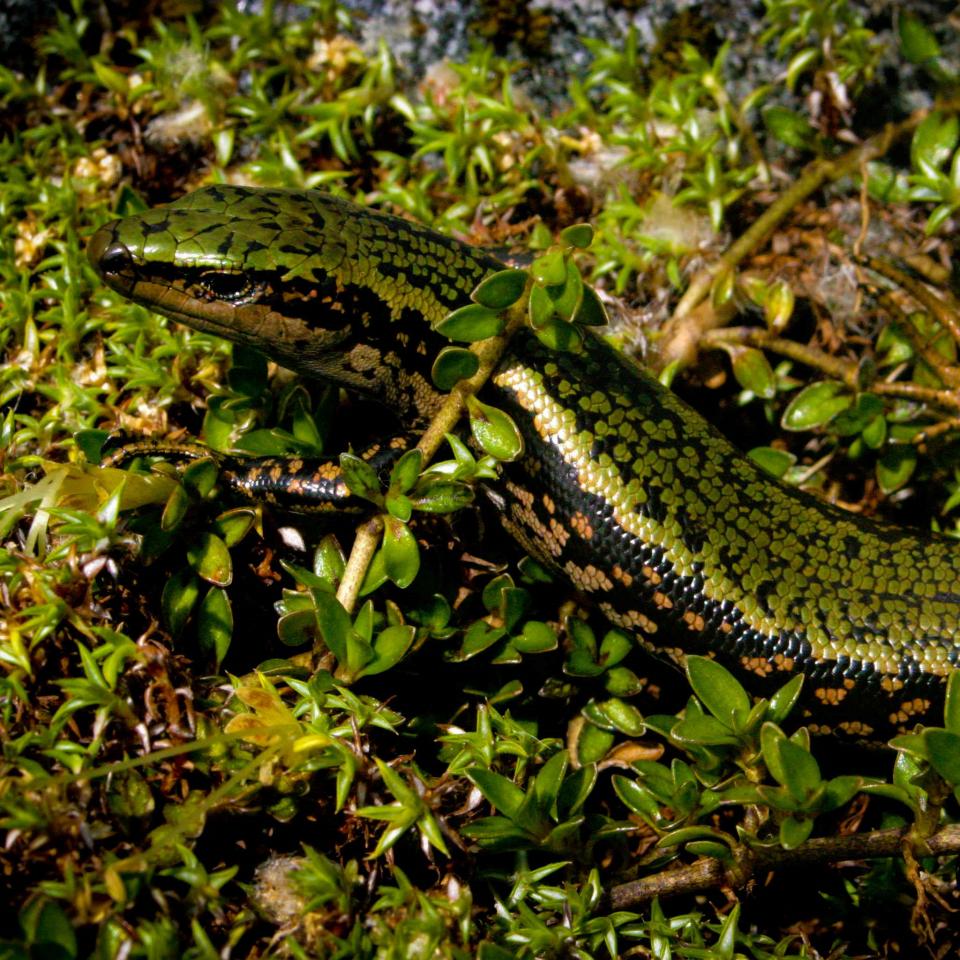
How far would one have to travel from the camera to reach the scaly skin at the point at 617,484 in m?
2.95

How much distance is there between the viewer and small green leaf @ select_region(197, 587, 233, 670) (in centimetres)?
289

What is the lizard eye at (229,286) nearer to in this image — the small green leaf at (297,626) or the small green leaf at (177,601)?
the small green leaf at (177,601)

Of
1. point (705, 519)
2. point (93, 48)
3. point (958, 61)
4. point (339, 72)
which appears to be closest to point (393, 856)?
point (705, 519)

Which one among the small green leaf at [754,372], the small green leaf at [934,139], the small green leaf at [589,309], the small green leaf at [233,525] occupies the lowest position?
the small green leaf at [233,525]

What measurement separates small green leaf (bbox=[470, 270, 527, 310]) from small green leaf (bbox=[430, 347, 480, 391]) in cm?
18

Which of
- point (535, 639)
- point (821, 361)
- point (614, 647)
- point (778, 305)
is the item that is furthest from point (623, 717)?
point (778, 305)

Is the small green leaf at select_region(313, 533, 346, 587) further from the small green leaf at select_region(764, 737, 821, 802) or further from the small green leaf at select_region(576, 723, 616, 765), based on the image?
the small green leaf at select_region(764, 737, 821, 802)

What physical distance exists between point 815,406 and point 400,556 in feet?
6.08

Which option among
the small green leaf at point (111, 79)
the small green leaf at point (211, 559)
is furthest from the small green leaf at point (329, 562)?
the small green leaf at point (111, 79)

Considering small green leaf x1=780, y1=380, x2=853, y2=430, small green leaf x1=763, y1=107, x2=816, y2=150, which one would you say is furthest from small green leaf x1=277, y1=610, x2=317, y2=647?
small green leaf x1=763, y1=107, x2=816, y2=150

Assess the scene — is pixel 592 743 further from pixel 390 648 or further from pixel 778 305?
pixel 778 305

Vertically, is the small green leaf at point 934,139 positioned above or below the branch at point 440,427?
above

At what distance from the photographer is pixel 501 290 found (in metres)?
2.71

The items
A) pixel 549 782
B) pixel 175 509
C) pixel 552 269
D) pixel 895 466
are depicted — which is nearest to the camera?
pixel 549 782
